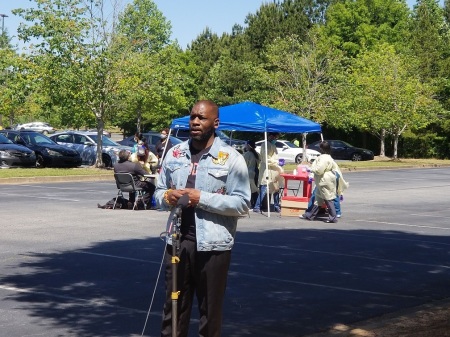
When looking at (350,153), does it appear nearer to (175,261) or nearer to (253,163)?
(253,163)

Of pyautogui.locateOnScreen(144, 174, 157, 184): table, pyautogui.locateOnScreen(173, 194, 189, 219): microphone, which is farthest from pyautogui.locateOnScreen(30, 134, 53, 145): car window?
pyautogui.locateOnScreen(173, 194, 189, 219): microphone

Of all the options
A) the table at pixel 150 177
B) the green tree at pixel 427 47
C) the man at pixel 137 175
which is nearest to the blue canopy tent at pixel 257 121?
the table at pixel 150 177

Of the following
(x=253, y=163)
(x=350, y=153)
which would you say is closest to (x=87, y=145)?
(x=253, y=163)

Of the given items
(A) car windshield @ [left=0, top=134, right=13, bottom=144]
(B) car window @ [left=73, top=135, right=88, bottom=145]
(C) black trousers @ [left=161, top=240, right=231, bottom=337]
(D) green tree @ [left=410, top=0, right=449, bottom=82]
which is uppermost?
(D) green tree @ [left=410, top=0, right=449, bottom=82]

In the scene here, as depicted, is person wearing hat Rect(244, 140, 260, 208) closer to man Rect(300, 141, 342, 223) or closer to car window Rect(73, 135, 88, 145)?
man Rect(300, 141, 342, 223)

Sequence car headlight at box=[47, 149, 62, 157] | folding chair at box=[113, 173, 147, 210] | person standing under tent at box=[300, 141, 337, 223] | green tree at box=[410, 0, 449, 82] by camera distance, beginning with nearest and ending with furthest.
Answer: person standing under tent at box=[300, 141, 337, 223]
folding chair at box=[113, 173, 147, 210]
car headlight at box=[47, 149, 62, 157]
green tree at box=[410, 0, 449, 82]

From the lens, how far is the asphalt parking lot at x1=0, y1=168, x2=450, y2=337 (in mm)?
8414

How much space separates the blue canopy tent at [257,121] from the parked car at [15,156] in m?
13.7

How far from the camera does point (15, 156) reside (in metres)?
33.0

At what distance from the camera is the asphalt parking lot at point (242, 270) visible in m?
8.41

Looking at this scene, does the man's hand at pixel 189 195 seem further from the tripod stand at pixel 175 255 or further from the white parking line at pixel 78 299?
the white parking line at pixel 78 299

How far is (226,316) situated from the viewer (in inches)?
338

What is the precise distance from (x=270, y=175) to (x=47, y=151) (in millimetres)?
16490

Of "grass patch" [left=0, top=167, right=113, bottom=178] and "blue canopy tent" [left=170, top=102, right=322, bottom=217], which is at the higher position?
"blue canopy tent" [left=170, top=102, right=322, bottom=217]
